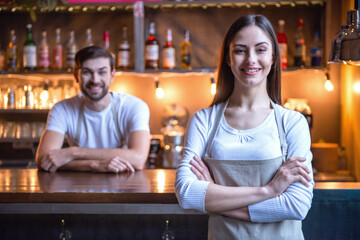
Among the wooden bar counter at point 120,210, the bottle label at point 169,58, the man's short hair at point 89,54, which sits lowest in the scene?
the wooden bar counter at point 120,210

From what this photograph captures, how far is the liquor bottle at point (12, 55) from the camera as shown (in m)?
3.64

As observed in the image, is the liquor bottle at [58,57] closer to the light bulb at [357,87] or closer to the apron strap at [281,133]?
the light bulb at [357,87]

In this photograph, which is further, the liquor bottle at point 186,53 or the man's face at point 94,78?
the liquor bottle at point 186,53

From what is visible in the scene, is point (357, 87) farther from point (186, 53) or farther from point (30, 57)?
point (30, 57)

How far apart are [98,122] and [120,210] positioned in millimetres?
1076

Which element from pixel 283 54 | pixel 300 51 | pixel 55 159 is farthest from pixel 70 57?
pixel 300 51

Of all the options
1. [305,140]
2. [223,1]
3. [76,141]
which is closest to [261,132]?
[305,140]

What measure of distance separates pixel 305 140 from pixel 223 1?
87.0 inches

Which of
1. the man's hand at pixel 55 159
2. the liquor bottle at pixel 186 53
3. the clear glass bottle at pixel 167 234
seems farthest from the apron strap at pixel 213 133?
the liquor bottle at pixel 186 53

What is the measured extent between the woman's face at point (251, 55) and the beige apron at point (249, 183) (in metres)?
0.16

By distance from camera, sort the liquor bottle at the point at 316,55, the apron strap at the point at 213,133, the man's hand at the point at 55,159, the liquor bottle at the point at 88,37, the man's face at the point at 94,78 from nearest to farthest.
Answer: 1. the apron strap at the point at 213,133
2. the man's hand at the point at 55,159
3. the man's face at the point at 94,78
4. the liquor bottle at the point at 316,55
5. the liquor bottle at the point at 88,37

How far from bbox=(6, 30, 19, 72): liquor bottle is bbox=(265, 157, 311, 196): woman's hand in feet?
9.23

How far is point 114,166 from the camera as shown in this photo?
2387mm

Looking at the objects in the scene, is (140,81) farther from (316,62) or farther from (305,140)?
(305,140)
